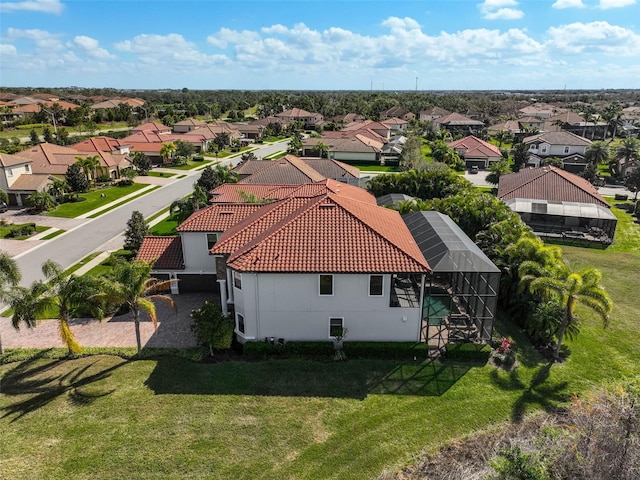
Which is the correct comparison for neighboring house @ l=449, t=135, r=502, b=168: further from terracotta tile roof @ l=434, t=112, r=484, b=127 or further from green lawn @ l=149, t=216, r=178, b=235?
green lawn @ l=149, t=216, r=178, b=235

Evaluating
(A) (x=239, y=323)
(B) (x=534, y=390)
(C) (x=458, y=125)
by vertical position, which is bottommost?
(B) (x=534, y=390)

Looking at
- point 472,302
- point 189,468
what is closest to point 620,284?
point 472,302

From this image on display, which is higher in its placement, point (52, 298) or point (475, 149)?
point (475, 149)

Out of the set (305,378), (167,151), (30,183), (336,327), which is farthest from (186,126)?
(305,378)

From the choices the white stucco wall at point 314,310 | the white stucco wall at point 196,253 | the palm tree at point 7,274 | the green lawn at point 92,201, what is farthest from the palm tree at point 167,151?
the white stucco wall at point 314,310

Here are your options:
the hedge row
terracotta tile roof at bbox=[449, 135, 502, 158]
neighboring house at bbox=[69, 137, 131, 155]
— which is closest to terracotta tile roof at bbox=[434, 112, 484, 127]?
terracotta tile roof at bbox=[449, 135, 502, 158]

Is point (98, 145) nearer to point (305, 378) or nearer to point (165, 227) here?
point (165, 227)
